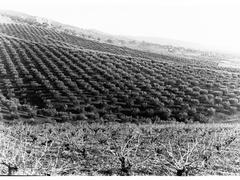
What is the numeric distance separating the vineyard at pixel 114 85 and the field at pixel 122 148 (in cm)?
17

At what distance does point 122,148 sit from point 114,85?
0.84 metres

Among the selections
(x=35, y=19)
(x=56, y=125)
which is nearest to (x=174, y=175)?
(x=56, y=125)

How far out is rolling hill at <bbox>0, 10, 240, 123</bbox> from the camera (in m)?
4.14

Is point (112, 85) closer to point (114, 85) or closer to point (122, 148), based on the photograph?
point (114, 85)

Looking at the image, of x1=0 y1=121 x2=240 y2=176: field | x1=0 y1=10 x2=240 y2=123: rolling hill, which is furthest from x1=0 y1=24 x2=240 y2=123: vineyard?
x1=0 y1=121 x2=240 y2=176: field

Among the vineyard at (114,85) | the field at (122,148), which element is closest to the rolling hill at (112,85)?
the vineyard at (114,85)

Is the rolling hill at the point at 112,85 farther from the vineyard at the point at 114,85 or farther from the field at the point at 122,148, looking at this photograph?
the field at the point at 122,148

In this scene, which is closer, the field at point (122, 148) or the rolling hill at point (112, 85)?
the field at point (122, 148)

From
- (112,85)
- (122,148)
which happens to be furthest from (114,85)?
(122,148)

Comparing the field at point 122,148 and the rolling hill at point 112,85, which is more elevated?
the rolling hill at point 112,85

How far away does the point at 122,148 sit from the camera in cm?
413

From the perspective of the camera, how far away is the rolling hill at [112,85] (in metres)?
4.14

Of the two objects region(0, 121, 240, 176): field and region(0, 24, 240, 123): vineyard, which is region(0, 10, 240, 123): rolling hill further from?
region(0, 121, 240, 176): field

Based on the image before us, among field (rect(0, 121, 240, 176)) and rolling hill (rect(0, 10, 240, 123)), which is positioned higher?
rolling hill (rect(0, 10, 240, 123))
